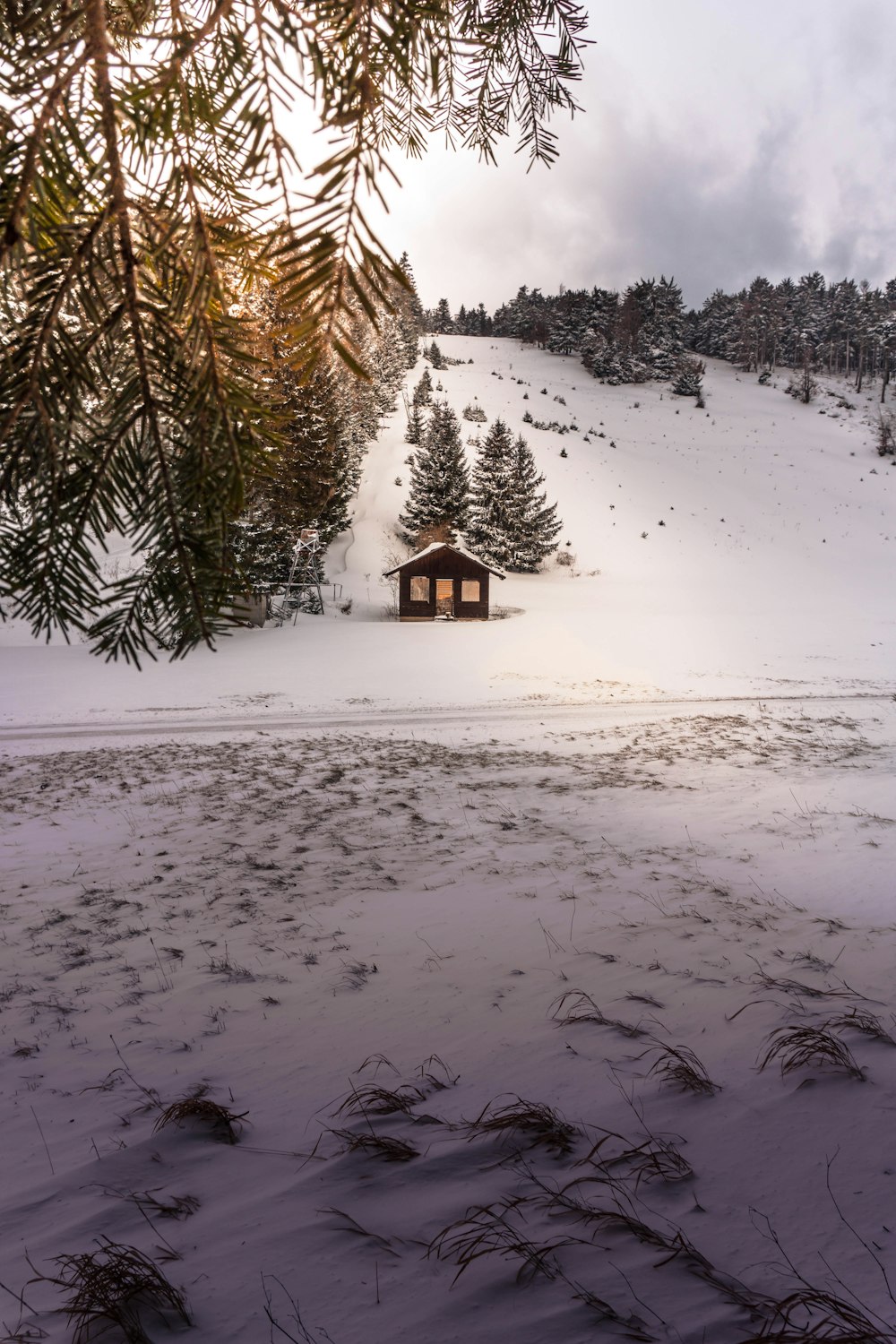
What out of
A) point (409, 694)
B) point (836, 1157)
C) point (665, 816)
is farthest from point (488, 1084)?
point (409, 694)

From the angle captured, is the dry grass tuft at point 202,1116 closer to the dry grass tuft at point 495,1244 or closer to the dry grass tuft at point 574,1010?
the dry grass tuft at point 495,1244

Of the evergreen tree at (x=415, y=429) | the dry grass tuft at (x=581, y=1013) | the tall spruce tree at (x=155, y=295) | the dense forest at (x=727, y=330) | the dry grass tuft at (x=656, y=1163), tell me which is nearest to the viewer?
the tall spruce tree at (x=155, y=295)

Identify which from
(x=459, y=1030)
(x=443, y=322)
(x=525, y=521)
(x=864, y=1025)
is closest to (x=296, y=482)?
(x=459, y=1030)

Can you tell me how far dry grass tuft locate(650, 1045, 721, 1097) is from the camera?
277 centimetres

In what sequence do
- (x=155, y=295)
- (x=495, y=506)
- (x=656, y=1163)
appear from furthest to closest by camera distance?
(x=495, y=506)
(x=656, y=1163)
(x=155, y=295)

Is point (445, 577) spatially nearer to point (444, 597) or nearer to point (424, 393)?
point (444, 597)

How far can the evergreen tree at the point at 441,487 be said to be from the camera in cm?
4241

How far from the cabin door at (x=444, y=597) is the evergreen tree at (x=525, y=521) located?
10.9 m

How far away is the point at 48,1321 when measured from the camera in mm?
1771

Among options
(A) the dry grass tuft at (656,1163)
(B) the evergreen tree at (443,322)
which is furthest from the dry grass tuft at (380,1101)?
(B) the evergreen tree at (443,322)

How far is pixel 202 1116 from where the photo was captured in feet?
8.93

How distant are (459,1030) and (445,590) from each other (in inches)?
1250

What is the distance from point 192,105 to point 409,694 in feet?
53.6

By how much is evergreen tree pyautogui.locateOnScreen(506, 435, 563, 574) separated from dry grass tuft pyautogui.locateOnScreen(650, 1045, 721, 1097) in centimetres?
4234
